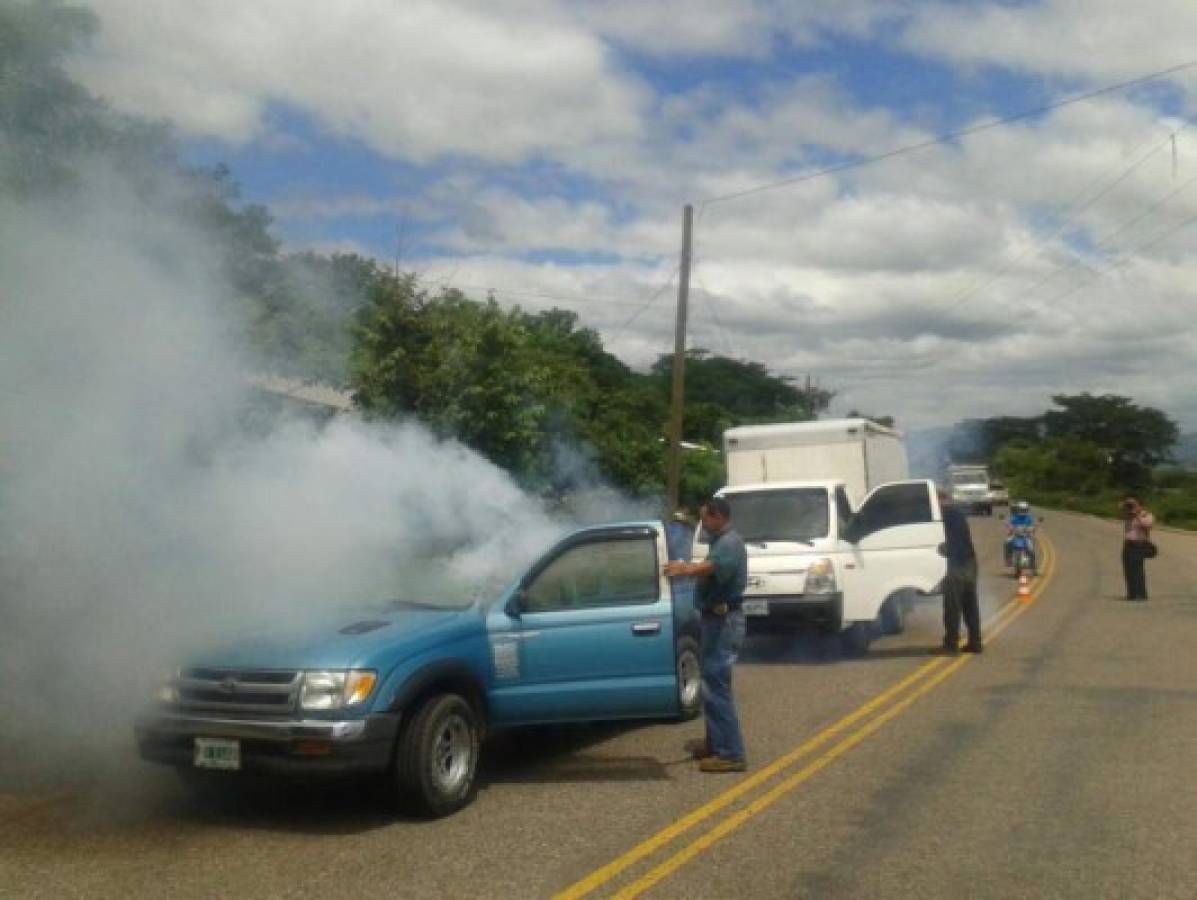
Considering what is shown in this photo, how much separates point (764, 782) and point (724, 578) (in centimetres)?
130

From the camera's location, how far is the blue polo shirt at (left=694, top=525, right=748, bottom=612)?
318 inches

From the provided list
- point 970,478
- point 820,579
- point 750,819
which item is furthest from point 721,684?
point 970,478

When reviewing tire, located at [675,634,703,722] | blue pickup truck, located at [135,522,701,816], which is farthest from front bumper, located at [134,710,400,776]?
tire, located at [675,634,703,722]

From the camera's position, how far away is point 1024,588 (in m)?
20.5

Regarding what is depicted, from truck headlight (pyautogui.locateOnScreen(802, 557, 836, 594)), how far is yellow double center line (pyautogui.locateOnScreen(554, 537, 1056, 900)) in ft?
4.00

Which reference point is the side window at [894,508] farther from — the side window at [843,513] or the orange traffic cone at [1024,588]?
the orange traffic cone at [1024,588]

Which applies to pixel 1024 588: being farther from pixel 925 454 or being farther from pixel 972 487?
pixel 972 487

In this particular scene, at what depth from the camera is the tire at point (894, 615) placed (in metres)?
14.6

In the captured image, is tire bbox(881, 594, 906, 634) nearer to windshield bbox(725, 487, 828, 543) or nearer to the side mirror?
windshield bbox(725, 487, 828, 543)

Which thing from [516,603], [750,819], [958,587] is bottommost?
[750,819]

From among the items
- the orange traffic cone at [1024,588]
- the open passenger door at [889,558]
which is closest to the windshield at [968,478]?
the orange traffic cone at [1024,588]

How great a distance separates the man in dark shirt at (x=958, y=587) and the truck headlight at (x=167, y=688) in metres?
8.71

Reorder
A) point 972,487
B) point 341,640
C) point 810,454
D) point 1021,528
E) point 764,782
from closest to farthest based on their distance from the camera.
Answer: point 341,640 → point 764,782 → point 810,454 → point 1021,528 → point 972,487

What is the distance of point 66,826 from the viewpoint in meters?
6.81
